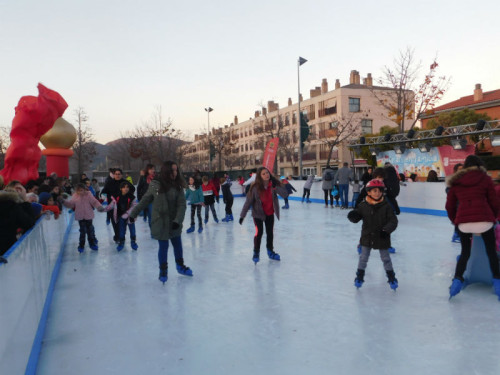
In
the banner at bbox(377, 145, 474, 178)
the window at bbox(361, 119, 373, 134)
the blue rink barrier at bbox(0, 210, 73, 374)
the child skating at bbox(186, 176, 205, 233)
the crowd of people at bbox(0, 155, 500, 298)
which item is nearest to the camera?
the blue rink barrier at bbox(0, 210, 73, 374)

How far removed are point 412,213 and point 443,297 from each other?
8434 millimetres

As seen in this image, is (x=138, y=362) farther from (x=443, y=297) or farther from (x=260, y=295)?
(x=443, y=297)

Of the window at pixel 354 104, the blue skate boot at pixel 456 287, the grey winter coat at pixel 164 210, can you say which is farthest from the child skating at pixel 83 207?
the window at pixel 354 104

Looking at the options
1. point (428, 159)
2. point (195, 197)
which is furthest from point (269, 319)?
point (428, 159)

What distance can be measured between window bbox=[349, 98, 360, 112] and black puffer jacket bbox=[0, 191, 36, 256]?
3788cm

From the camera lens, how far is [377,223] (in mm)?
3912

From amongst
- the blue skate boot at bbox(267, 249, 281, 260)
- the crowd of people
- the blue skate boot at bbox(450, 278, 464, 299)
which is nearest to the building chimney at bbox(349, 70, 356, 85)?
the crowd of people

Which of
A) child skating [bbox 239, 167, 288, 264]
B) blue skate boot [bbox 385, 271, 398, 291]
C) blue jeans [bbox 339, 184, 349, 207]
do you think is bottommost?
blue skate boot [bbox 385, 271, 398, 291]

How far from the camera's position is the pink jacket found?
6.36m

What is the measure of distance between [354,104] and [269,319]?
38.0 metres

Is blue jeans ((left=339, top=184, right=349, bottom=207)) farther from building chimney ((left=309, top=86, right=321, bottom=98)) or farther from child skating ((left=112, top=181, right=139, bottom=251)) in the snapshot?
building chimney ((left=309, top=86, right=321, bottom=98))

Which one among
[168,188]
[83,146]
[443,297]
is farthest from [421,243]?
[83,146]

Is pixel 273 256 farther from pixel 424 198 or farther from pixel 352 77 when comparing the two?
pixel 352 77

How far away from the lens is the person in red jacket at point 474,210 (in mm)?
3516
